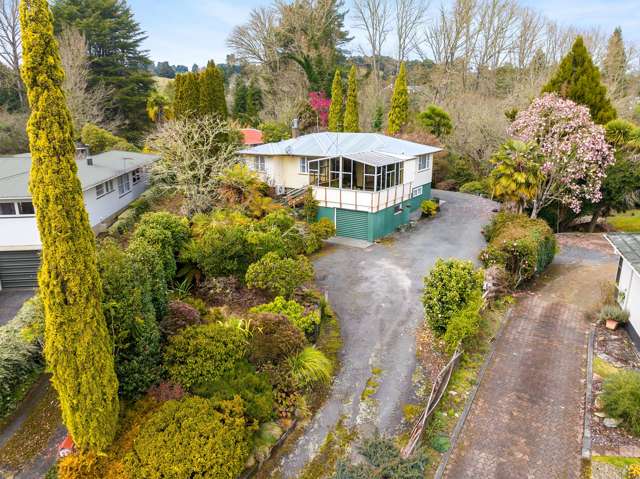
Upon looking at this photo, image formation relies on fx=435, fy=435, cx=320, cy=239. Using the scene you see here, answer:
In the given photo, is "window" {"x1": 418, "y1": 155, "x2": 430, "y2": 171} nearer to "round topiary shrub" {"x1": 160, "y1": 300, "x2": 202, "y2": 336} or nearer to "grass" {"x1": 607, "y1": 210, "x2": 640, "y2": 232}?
"grass" {"x1": 607, "y1": 210, "x2": 640, "y2": 232}

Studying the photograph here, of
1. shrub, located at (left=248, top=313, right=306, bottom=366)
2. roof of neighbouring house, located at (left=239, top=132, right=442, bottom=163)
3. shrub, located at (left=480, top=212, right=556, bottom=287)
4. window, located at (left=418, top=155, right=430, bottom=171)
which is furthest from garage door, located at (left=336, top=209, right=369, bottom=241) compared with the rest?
shrub, located at (left=248, top=313, right=306, bottom=366)

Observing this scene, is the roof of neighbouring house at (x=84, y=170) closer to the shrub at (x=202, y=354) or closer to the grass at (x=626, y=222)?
the shrub at (x=202, y=354)

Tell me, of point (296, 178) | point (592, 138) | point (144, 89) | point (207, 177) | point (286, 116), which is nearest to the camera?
point (592, 138)

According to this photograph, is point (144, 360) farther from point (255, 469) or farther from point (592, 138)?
point (592, 138)

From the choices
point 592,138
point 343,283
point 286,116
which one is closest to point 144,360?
point 343,283

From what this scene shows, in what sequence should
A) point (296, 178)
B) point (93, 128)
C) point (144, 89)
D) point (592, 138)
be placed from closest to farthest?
1. point (592, 138)
2. point (296, 178)
3. point (93, 128)
4. point (144, 89)

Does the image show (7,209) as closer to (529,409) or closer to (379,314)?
(379,314)

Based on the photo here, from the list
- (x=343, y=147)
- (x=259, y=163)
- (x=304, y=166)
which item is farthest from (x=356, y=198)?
(x=259, y=163)
